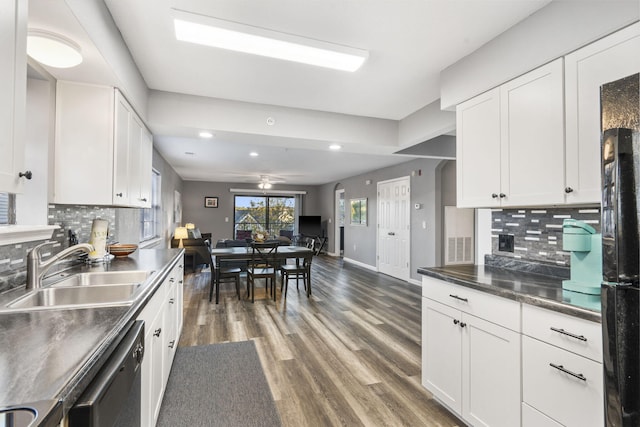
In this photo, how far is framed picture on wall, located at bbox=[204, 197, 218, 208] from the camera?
32.4ft

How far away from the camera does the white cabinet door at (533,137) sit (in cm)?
164

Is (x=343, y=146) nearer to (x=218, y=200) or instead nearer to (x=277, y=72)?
(x=277, y=72)

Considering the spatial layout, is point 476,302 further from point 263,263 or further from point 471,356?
point 263,263

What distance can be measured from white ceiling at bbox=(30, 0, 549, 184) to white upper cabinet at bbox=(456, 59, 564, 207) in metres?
0.42

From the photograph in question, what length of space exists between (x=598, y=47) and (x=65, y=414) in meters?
2.47

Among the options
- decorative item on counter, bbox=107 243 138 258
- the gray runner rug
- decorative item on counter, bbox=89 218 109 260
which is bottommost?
the gray runner rug

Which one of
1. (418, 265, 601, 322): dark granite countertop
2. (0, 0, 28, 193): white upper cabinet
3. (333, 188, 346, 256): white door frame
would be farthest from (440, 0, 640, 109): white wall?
(333, 188, 346, 256): white door frame

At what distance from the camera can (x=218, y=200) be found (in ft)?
32.8

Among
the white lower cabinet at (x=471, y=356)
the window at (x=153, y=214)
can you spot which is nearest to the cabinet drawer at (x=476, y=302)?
the white lower cabinet at (x=471, y=356)

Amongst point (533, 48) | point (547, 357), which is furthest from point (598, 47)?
point (547, 357)

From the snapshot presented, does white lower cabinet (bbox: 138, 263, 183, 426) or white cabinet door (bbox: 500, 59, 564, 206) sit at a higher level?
white cabinet door (bbox: 500, 59, 564, 206)

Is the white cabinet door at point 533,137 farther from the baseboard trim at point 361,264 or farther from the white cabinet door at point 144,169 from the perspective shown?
the baseboard trim at point 361,264

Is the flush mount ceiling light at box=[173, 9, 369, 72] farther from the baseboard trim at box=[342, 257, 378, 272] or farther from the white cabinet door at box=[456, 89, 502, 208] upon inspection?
the baseboard trim at box=[342, 257, 378, 272]

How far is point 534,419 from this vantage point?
141 centimetres
